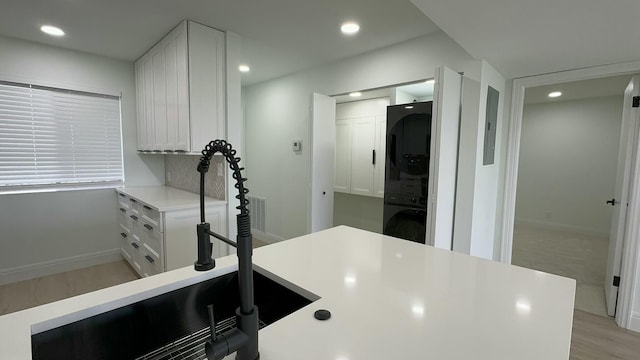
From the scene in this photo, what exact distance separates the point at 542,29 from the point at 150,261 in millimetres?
3495

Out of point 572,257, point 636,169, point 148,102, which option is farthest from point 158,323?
point 572,257

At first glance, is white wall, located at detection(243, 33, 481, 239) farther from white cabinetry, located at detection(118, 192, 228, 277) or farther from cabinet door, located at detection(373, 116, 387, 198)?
white cabinetry, located at detection(118, 192, 228, 277)

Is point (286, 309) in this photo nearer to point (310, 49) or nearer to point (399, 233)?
point (399, 233)

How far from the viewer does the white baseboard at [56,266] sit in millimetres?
3158

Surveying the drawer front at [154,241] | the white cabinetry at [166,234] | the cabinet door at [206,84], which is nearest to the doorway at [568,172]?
the white cabinetry at [166,234]

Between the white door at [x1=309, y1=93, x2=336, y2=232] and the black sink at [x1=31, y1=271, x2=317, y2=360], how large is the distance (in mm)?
2111

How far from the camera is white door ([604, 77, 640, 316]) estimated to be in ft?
7.88

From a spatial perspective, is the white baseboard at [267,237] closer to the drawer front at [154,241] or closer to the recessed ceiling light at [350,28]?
the drawer front at [154,241]

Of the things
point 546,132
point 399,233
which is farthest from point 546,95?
point 399,233

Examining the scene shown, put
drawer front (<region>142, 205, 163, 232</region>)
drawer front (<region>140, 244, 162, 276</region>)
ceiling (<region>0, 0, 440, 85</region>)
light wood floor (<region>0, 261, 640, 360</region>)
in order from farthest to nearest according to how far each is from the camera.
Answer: drawer front (<region>140, 244, 162, 276</region>) → drawer front (<region>142, 205, 163, 232</region>) → ceiling (<region>0, 0, 440, 85</region>) → light wood floor (<region>0, 261, 640, 360</region>)

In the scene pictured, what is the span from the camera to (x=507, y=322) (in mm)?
877

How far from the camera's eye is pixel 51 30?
2857mm

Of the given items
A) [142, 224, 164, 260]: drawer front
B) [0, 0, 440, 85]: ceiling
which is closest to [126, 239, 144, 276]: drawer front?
[142, 224, 164, 260]: drawer front

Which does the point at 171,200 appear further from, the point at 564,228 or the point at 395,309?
the point at 564,228
